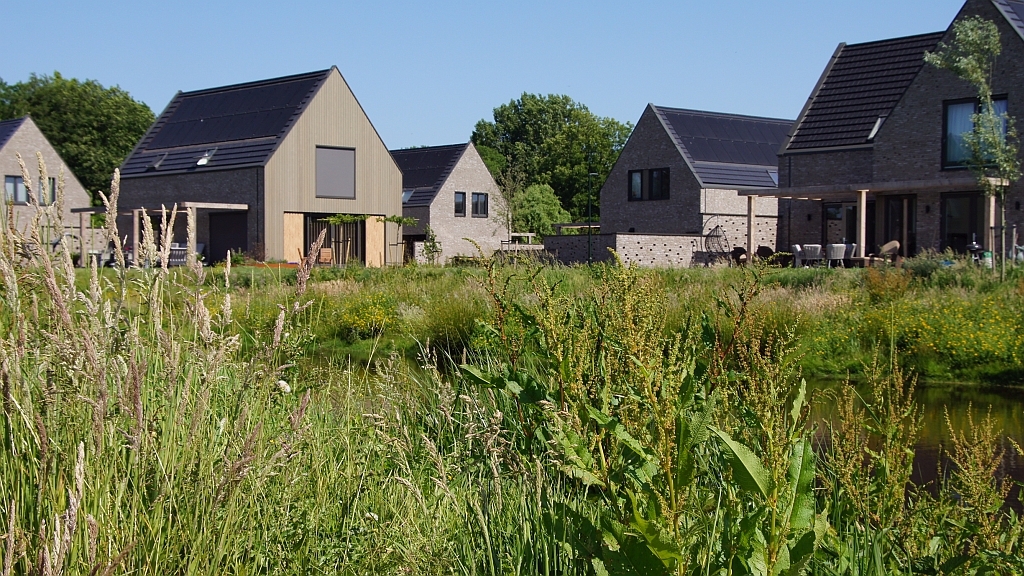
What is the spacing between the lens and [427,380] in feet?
19.7

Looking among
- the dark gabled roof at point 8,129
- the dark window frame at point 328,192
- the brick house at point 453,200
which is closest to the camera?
the dark window frame at point 328,192

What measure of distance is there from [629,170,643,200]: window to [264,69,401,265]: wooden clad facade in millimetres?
9780

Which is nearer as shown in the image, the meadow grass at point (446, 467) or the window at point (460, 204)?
the meadow grass at point (446, 467)

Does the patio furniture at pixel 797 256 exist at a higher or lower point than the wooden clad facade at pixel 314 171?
lower

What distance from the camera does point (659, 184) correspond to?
37562 mm

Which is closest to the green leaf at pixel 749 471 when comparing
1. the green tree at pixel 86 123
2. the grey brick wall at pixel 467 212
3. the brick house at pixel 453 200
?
the brick house at pixel 453 200

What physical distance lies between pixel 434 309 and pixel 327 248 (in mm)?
Answer: 25030

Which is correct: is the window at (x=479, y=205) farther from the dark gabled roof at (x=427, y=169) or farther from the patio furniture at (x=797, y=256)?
the patio furniture at (x=797, y=256)

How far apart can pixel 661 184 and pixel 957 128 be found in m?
13.6

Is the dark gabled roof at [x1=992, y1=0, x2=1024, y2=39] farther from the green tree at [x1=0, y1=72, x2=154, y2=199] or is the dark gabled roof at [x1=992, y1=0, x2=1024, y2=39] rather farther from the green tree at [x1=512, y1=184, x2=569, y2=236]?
the green tree at [x1=0, y1=72, x2=154, y2=199]

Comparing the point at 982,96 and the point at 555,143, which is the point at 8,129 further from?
the point at 982,96

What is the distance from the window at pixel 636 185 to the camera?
3838cm

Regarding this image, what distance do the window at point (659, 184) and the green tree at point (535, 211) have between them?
9.84m

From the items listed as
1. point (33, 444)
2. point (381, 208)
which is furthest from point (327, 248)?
point (33, 444)
